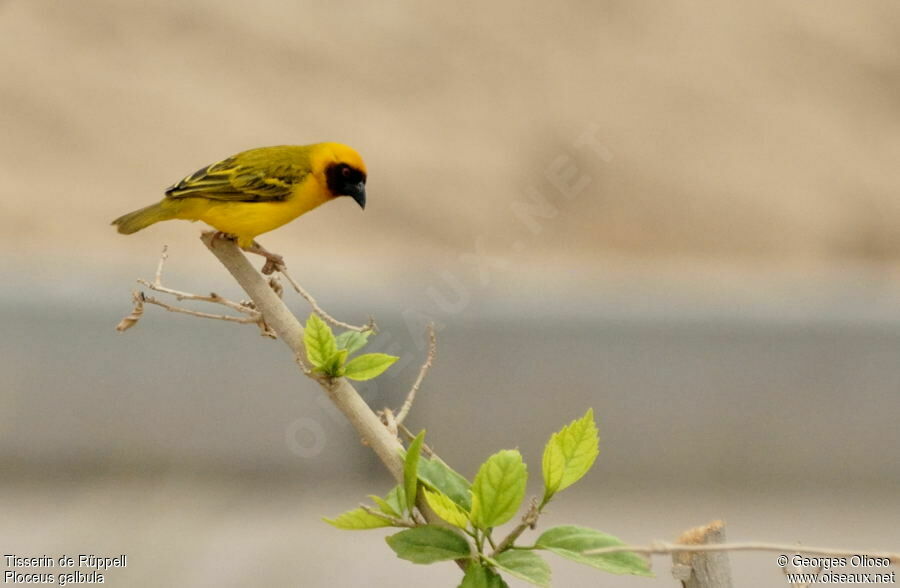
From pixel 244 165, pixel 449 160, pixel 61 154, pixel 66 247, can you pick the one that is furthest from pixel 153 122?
pixel 244 165

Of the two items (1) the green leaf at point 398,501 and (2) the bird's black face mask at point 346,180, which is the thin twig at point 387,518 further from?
(2) the bird's black face mask at point 346,180

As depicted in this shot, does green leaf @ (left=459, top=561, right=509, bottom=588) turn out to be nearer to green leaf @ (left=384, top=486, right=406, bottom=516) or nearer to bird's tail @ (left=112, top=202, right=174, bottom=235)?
green leaf @ (left=384, top=486, right=406, bottom=516)

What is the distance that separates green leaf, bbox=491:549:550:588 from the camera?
33 centimetres

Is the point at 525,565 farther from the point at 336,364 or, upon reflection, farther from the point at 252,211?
the point at 252,211

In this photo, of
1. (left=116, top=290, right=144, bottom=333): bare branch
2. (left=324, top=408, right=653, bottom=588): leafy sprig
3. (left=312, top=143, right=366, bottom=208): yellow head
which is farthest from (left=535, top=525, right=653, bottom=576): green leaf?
(left=312, top=143, right=366, bottom=208): yellow head

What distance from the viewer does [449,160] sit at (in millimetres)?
3553

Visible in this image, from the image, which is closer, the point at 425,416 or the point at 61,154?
the point at 425,416

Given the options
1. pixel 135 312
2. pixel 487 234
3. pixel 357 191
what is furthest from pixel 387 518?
pixel 487 234

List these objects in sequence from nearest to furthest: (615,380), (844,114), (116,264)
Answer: (615,380) < (116,264) < (844,114)

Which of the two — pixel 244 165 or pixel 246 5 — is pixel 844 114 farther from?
pixel 244 165

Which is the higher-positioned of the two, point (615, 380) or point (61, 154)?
point (61, 154)

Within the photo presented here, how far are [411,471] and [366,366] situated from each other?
0.05 m

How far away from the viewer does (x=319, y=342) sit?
0.38 metres

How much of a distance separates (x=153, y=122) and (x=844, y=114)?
7.46 feet
